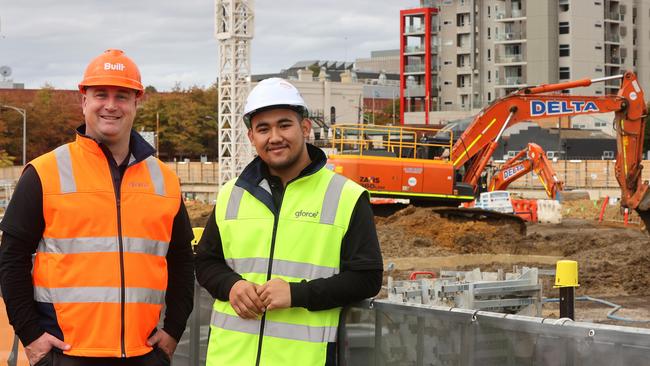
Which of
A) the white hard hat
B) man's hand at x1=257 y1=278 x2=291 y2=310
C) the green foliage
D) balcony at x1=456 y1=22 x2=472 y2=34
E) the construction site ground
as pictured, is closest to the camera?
man's hand at x1=257 y1=278 x2=291 y2=310

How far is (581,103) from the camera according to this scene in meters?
26.9

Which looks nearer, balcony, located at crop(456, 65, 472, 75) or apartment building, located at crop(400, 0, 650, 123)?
apartment building, located at crop(400, 0, 650, 123)

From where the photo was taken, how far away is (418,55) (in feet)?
→ 369

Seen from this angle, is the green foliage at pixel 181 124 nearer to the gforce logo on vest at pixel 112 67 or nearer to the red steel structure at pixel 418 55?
the red steel structure at pixel 418 55

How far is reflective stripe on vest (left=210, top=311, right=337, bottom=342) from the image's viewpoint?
4.73m

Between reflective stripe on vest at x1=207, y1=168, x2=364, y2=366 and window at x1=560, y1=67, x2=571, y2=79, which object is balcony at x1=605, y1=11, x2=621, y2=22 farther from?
reflective stripe on vest at x1=207, y1=168, x2=364, y2=366

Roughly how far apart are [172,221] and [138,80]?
0.68 metres

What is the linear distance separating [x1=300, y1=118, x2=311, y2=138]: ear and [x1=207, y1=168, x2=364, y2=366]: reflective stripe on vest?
241 millimetres

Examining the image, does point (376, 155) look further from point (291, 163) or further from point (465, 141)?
point (291, 163)

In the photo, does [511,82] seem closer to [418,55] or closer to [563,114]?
[418,55]

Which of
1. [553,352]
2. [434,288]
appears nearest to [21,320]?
[553,352]

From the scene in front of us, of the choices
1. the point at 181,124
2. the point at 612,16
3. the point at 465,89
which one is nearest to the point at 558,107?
the point at 181,124

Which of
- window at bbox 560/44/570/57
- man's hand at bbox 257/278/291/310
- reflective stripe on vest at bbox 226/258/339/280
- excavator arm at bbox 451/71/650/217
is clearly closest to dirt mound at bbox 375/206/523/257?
excavator arm at bbox 451/71/650/217

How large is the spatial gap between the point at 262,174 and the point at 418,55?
109 metres
